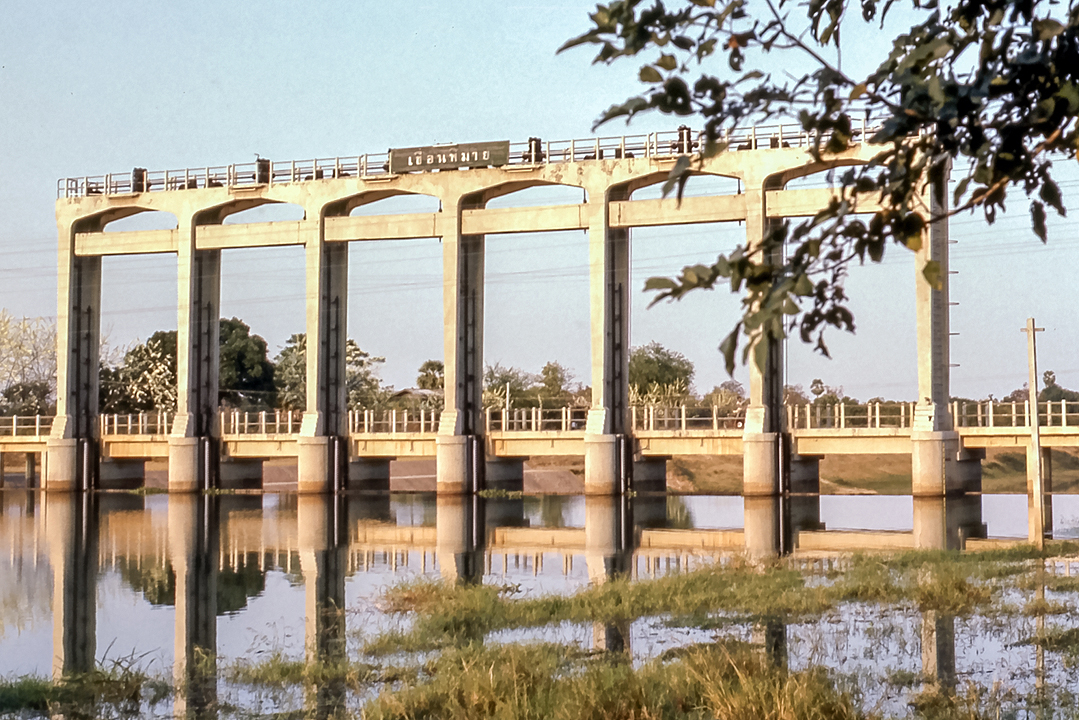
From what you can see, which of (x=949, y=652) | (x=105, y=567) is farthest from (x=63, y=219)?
(x=949, y=652)

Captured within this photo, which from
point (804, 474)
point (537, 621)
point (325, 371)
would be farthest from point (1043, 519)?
point (325, 371)

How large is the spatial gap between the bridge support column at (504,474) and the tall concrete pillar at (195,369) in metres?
12.1

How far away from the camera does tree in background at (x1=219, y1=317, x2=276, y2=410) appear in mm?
101312

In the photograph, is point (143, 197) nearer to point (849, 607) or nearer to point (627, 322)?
point (627, 322)

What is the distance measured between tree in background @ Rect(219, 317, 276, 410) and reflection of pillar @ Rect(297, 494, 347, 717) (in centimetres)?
5282

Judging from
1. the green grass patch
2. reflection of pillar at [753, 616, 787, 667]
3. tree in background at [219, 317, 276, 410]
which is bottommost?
reflection of pillar at [753, 616, 787, 667]

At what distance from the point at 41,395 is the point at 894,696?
7752 centimetres

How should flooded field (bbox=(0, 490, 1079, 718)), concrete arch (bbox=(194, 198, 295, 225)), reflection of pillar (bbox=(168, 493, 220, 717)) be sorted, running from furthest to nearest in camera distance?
concrete arch (bbox=(194, 198, 295, 225)), reflection of pillar (bbox=(168, 493, 220, 717)), flooded field (bbox=(0, 490, 1079, 718))

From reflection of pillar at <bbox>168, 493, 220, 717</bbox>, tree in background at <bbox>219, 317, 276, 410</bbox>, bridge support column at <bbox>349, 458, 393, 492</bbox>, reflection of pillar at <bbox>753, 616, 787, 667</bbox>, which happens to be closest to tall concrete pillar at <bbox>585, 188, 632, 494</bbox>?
bridge support column at <bbox>349, 458, 393, 492</bbox>

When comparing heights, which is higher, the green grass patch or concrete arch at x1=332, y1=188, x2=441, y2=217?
concrete arch at x1=332, y1=188, x2=441, y2=217

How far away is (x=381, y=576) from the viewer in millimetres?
26656

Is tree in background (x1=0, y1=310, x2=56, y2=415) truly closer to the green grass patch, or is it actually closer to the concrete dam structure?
the concrete dam structure

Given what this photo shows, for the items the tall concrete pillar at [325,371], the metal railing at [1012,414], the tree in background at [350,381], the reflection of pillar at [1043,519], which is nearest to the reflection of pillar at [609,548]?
the reflection of pillar at [1043,519]

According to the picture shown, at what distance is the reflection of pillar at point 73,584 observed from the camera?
17672 mm
